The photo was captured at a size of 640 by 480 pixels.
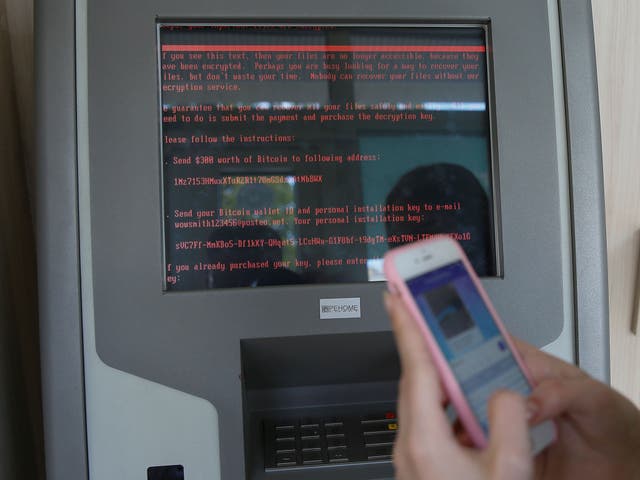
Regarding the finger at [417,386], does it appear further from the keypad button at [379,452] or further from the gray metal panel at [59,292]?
the gray metal panel at [59,292]

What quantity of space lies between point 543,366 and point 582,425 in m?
0.08

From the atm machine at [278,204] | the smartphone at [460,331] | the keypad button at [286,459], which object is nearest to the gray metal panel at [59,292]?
the atm machine at [278,204]

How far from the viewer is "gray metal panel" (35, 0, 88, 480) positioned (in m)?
0.92

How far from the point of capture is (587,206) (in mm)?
1018

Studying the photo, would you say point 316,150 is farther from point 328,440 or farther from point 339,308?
point 328,440

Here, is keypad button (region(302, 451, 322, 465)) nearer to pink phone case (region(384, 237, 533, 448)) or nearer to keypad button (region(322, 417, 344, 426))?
keypad button (region(322, 417, 344, 426))

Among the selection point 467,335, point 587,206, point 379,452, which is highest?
point 587,206

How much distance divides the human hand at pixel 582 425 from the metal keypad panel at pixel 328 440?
38 centimetres

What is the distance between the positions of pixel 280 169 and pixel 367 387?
0.47 m

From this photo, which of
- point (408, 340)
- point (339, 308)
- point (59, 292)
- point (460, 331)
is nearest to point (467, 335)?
point (460, 331)

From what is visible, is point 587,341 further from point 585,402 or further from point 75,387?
point 75,387

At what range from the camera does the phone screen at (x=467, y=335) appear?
585 millimetres

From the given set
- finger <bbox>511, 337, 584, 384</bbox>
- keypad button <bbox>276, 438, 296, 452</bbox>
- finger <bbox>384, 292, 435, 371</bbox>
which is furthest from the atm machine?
finger <bbox>384, 292, 435, 371</bbox>

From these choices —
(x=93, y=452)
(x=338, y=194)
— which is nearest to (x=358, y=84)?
(x=338, y=194)
